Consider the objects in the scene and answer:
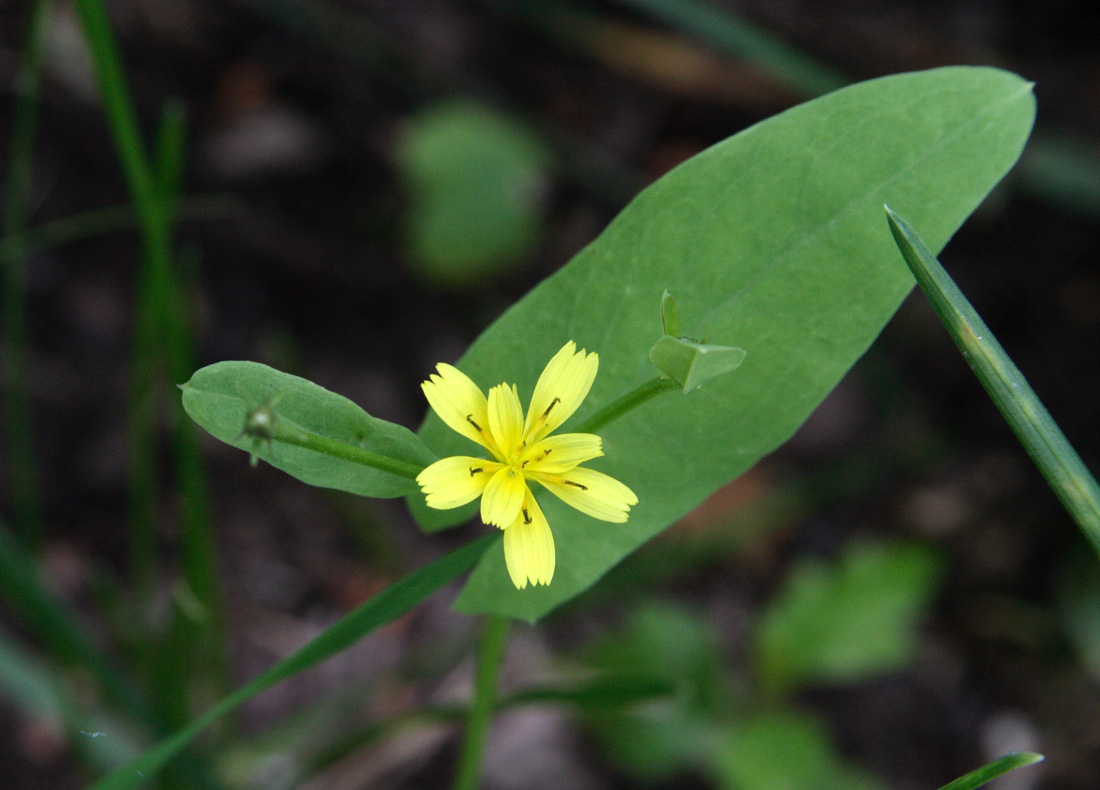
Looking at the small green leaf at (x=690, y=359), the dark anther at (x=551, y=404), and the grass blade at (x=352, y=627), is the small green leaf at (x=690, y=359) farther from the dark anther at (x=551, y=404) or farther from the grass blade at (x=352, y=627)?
the grass blade at (x=352, y=627)

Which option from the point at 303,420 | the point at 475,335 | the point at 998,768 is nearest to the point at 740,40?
the point at 475,335

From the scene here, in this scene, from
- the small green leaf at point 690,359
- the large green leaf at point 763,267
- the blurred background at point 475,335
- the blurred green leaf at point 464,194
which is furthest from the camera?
the blurred green leaf at point 464,194

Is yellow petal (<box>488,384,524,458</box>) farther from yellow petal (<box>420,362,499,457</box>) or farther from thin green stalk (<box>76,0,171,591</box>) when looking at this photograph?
thin green stalk (<box>76,0,171,591</box>)

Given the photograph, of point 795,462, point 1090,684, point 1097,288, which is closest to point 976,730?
point 1090,684

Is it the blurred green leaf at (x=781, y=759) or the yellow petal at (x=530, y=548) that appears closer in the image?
the yellow petal at (x=530, y=548)

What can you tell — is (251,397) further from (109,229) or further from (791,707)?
(791,707)

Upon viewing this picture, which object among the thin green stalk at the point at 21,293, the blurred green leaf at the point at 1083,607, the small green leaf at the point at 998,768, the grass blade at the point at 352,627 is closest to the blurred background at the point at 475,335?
the blurred green leaf at the point at 1083,607

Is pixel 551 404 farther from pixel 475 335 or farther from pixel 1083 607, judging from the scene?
pixel 1083 607
